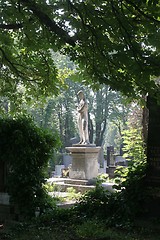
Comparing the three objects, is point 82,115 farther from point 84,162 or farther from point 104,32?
point 104,32

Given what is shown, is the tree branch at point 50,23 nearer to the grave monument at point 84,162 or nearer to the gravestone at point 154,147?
the gravestone at point 154,147

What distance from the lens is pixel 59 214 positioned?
7633 millimetres

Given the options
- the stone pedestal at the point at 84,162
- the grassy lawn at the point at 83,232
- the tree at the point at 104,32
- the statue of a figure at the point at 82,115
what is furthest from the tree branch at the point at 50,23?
the statue of a figure at the point at 82,115

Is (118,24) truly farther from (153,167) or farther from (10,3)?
(153,167)

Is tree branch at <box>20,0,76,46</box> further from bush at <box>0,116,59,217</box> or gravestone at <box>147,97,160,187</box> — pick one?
bush at <box>0,116,59,217</box>

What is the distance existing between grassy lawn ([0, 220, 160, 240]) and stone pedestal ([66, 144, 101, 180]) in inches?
335

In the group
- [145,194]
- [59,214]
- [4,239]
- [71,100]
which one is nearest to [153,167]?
[145,194]

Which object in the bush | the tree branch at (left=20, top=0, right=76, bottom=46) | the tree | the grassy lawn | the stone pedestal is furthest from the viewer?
the stone pedestal

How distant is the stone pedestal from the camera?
15.7 meters

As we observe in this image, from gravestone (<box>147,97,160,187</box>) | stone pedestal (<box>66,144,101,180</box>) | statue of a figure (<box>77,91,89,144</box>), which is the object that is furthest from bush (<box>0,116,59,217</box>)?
statue of a figure (<box>77,91,89,144</box>)

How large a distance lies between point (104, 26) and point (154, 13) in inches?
28.2

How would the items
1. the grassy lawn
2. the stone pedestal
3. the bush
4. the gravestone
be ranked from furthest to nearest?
the stone pedestal, the bush, the gravestone, the grassy lawn

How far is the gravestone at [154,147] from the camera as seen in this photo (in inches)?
307

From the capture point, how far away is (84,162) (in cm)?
1577
